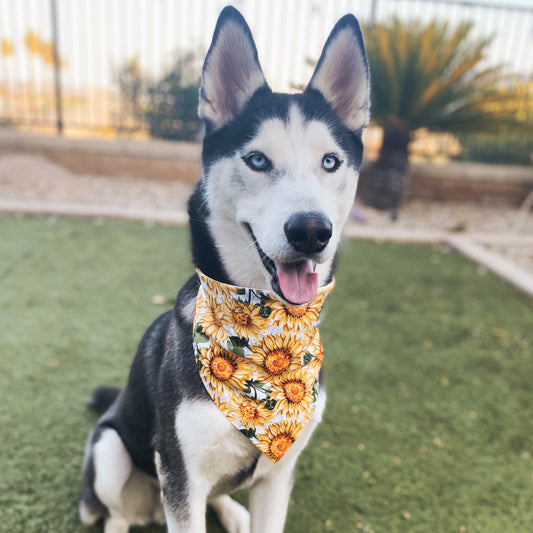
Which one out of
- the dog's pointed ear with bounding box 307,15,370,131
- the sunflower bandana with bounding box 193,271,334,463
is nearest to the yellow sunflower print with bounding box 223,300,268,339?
the sunflower bandana with bounding box 193,271,334,463

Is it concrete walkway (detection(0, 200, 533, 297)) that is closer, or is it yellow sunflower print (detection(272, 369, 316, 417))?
yellow sunflower print (detection(272, 369, 316, 417))

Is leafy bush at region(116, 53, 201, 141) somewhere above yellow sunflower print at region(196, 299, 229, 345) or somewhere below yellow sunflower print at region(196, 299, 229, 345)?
below

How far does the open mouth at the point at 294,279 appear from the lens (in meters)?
1.45

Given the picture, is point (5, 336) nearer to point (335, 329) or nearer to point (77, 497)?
point (77, 497)

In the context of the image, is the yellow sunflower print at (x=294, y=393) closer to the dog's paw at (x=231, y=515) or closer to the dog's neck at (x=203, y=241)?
the dog's neck at (x=203, y=241)

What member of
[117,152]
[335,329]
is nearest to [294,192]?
[335,329]

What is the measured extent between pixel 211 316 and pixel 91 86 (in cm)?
745

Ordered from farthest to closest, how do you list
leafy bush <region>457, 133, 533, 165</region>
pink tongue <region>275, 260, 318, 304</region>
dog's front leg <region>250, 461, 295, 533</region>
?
leafy bush <region>457, 133, 533, 165</region>, dog's front leg <region>250, 461, 295, 533</region>, pink tongue <region>275, 260, 318, 304</region>

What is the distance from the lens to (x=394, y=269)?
4.98m

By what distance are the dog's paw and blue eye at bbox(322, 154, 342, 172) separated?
1.41 m

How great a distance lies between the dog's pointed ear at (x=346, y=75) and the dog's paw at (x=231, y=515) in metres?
1.59

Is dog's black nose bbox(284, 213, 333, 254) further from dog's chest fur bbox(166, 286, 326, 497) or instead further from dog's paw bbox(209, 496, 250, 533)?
dog's paw bbox(209, 496, 250, 533)

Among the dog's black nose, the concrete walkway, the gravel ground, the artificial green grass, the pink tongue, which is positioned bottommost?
the gravel ground

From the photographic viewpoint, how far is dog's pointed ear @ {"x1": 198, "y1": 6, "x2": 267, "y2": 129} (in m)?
1.49
